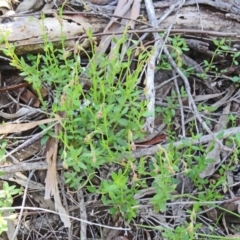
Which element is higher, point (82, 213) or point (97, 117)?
point (97, 117)

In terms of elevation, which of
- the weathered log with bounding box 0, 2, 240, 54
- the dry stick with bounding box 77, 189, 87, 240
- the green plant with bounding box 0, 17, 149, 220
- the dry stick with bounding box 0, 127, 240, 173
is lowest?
the dry stick with bounding box 77, 189, 87, 240

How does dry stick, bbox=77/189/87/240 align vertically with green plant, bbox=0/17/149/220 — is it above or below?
below

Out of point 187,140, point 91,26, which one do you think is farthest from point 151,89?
point 91,26

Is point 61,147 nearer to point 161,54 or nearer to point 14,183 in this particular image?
point 14,183

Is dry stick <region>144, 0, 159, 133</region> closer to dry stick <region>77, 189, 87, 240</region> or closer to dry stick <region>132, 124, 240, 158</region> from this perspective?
dry stick <region>132, 124, 240, 158</region>

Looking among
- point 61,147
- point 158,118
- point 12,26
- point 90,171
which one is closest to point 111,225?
point 90,171

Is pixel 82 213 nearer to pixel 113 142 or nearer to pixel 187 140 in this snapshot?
pixel 113 142

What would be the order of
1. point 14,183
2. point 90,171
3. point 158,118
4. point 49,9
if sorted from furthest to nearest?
1. point 49,9
2. point 158,118
3. point 14,183
4. point 90,171

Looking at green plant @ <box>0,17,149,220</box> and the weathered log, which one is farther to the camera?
the weathered log

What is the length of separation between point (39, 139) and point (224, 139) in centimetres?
67

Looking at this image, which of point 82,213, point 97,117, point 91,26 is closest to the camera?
point 97,117

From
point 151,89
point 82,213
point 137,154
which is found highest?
point 151,89

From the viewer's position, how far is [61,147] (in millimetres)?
1565

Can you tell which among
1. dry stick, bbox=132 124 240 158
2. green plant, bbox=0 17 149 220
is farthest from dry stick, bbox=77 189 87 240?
dry stick, bbox=132 124 240 158
